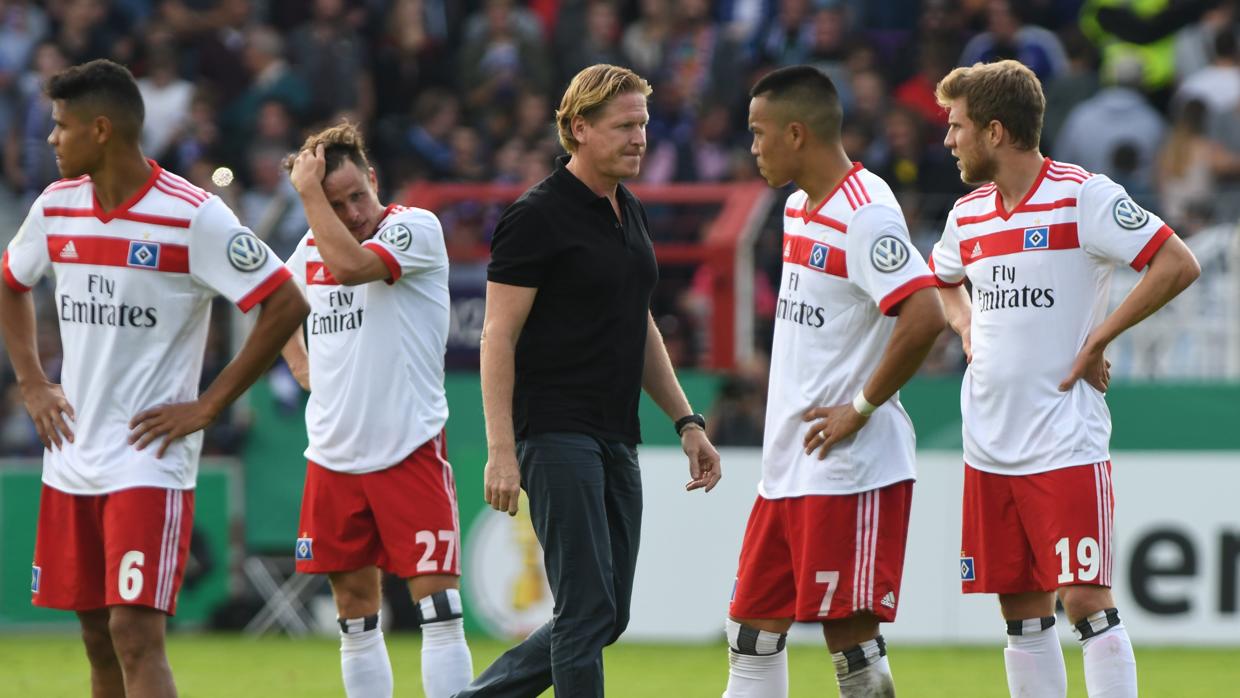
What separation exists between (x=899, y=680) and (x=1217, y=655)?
2.35 m

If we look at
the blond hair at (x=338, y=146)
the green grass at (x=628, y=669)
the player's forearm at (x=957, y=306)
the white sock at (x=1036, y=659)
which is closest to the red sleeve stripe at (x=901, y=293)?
the player's forearm at (x=957, y=306)

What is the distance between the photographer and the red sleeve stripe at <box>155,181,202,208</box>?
6.56m

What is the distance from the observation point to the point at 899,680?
10.6m

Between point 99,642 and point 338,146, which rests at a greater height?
point 338,146

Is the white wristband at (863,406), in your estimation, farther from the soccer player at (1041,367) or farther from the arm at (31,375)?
the arm at (31,375)

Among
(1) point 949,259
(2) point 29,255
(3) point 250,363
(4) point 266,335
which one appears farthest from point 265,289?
(1) point 949,259

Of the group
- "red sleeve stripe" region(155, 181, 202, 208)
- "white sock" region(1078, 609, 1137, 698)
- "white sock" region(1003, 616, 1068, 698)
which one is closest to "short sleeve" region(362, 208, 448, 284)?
"red sleeve stripe" region(155, 181, 202, 208)

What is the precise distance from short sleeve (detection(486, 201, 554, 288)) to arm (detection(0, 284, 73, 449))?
1.65 m

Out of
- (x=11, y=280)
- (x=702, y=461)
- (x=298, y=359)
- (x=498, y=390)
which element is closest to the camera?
(x=498, y=390)

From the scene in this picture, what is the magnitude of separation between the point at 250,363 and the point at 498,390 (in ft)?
3.21

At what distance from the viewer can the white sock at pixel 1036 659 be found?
22.4 feet

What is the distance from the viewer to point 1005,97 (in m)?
6.79

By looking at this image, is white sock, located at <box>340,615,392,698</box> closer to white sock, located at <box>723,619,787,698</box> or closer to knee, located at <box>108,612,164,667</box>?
knee, located at <box>108,612,164,667</box>

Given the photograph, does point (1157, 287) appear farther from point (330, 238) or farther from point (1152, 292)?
point (330, 238)
